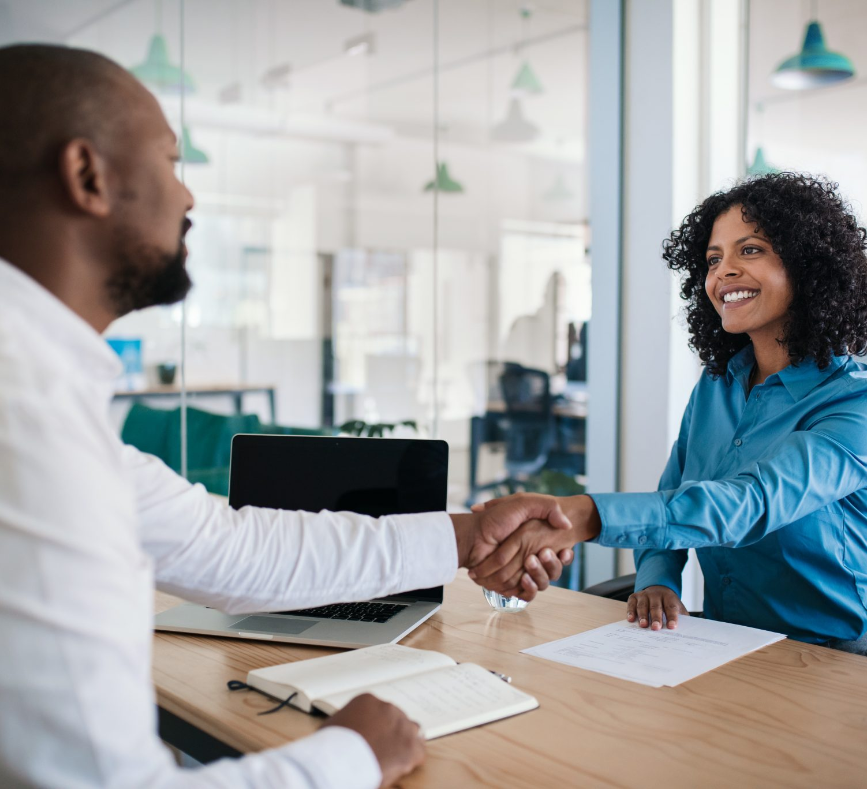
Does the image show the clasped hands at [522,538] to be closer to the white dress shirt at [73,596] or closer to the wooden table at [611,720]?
the wooden table at [611,720]

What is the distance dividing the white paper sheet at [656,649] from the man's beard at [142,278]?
84cm

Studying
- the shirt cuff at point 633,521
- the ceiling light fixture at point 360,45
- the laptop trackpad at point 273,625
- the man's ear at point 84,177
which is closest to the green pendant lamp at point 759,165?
the ceiling light fixture at point 360,45

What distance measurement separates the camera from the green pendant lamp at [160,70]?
295cm

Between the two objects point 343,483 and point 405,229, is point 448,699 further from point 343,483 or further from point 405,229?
point 405,229

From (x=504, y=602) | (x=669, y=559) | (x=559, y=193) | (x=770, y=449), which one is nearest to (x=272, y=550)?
(x=504, y=602)

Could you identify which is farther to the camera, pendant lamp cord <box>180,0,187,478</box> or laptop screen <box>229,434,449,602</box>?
pendant lamp cord <box>180,0,187,478</box>

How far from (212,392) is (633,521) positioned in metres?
1.93

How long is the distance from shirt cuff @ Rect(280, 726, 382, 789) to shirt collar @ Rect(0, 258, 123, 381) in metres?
0.45

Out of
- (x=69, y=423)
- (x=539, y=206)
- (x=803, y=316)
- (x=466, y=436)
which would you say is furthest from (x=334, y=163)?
(x=69, y=423)

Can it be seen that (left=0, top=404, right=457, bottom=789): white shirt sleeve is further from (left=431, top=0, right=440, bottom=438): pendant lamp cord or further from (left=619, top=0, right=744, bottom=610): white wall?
(left=431, top=0, right=440, bottom=438): pendant lamp cord

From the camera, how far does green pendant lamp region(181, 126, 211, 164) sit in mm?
3070

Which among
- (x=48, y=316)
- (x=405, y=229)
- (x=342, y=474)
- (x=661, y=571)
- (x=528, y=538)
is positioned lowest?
(x=661, y=571)

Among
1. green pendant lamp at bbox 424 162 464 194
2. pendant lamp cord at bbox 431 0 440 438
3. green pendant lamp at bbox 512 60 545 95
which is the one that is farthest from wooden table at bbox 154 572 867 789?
green pendant lamp at bbox 512 60 545 95

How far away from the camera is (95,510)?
0.76 m
